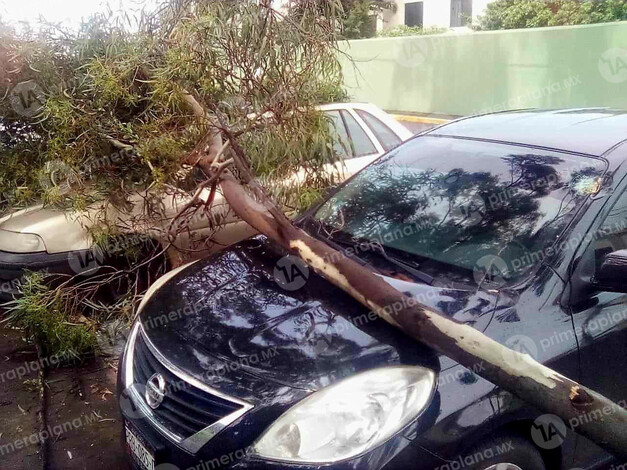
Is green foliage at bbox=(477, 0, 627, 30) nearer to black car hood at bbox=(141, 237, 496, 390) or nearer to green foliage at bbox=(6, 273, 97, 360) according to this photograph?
green foliage at bbox=(6, 273, 97, 360)

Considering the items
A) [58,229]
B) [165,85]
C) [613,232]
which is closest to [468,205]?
[613,232]

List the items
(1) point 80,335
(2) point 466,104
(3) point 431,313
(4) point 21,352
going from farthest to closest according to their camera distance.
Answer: (2) point 466,104 → (4) point 21,352 → (1) point 80,335 → (3) point 431,313

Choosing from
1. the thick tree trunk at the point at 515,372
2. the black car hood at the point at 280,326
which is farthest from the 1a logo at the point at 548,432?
the black car hood at the point at 280,326

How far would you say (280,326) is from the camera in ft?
8.05

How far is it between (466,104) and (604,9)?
405cm

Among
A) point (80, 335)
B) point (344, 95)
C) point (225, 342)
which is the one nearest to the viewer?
point (225, 342)

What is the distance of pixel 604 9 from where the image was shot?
49.3 feet

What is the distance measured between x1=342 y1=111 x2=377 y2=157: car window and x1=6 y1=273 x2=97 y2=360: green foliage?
2.67 m

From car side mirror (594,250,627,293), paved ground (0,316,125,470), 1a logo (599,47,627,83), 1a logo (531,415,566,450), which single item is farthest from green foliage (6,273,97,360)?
1a logo (599,47,627,83)

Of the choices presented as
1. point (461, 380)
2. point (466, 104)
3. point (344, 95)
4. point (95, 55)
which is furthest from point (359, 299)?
point (466, 104)

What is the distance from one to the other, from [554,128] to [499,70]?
38.1 ft

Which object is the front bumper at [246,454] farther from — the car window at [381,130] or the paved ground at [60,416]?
the car window at [381,130]

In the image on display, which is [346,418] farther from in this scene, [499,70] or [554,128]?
[499,70]

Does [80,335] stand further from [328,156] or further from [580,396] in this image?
[580,396]
